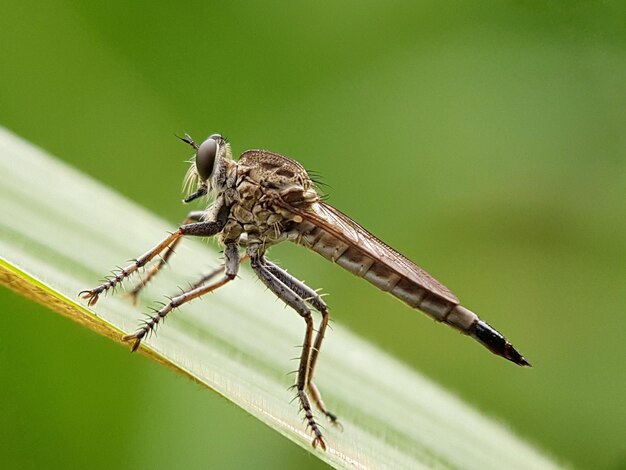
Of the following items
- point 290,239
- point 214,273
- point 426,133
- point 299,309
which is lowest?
point 214,273

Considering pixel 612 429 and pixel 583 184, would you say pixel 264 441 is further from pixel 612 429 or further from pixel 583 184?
pixel 583 184

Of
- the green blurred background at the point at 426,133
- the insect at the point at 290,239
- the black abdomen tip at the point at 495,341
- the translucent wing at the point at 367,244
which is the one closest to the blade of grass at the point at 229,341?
the insect at the point at 290,239

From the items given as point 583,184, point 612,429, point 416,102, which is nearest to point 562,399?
point 612,429

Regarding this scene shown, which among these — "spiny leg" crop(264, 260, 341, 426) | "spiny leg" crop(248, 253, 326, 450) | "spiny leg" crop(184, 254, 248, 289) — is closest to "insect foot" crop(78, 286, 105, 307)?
"spiny leg" crop(248, 253, 326, 450)

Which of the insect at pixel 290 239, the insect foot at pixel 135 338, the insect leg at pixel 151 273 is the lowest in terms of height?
the insect leg at pixel 151 273

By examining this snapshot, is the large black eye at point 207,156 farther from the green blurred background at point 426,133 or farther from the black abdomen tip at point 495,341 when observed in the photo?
the black abdomen tip at point 495,341

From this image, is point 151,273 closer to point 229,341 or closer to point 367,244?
point 367,244

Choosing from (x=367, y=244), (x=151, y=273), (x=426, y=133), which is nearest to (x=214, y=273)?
(x=151, y=273)
